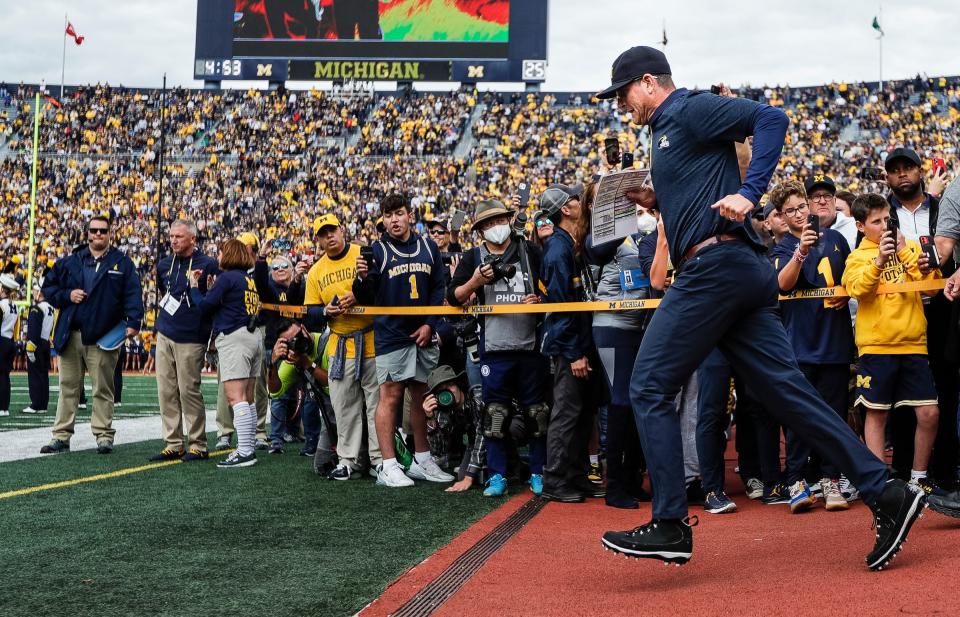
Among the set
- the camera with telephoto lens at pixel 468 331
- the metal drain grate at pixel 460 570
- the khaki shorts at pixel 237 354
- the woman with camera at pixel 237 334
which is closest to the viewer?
the metal drain grate at pixel 460 570

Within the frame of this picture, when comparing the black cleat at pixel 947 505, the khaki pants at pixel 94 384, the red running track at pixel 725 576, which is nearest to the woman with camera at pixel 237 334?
the khaki pants at pixel 94 384

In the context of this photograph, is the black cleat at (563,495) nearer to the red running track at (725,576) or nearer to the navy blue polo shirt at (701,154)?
the red running track at (725,576)

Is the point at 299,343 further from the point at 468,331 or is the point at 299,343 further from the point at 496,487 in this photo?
the point at 496,487

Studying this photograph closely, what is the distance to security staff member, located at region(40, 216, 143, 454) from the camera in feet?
31.3

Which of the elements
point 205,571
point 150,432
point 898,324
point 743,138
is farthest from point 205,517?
point 150,432

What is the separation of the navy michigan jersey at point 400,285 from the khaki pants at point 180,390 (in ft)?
7.67

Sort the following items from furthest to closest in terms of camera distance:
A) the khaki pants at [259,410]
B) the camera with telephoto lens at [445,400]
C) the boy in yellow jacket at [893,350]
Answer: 1. the khaki pants at [259,410]
2. the camera with telephoto lens at [445,400]
3. the boy in yellow jacket at [893,350]

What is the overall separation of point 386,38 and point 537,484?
36907mm

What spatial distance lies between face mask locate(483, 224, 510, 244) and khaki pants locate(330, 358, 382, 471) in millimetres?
1342

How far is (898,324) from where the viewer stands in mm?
5742

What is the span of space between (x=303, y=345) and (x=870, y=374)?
4.53 meters

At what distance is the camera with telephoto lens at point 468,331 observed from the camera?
789 cm

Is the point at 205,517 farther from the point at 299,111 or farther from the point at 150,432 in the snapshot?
the point at 299,111

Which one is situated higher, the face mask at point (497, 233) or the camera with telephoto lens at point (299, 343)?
the face mask at point (497, 233)
